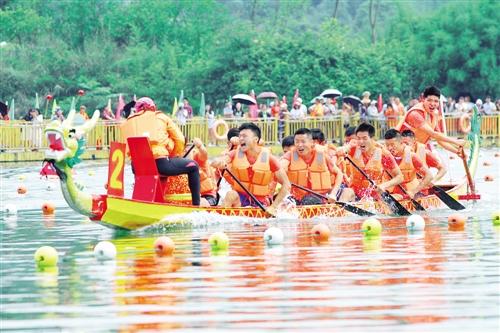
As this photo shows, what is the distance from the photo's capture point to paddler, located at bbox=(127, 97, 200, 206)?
19781mm

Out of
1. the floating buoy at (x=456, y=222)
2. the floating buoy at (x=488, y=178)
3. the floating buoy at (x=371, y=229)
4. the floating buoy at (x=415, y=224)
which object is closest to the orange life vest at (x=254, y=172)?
the floating buoy at (x=415, y=224)

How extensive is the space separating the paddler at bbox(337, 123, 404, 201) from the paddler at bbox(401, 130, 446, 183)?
0.80 meters

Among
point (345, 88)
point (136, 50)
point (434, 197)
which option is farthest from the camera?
point (136, 50)

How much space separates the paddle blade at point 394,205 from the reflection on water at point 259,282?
217 centimetres

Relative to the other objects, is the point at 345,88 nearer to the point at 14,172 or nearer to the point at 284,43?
the point at 284,43

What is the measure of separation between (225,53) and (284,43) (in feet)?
7.27

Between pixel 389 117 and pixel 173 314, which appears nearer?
pixel 173 314

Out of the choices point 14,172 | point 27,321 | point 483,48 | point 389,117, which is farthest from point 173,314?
point 483,48

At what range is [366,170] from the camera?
22500mm

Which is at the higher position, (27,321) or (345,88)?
(345,88)

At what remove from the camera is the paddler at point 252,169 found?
20.6 metres

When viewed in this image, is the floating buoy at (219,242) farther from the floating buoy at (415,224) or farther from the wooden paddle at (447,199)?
the wooden paddle at (447,199)

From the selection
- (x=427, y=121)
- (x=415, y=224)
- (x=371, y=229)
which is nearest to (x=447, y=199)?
(x=427, y=121)

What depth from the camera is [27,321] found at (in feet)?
39.6
